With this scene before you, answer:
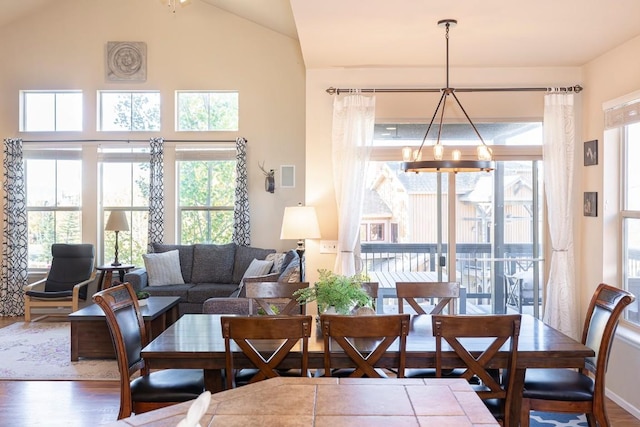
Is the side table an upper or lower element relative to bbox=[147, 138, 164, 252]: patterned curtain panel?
lower

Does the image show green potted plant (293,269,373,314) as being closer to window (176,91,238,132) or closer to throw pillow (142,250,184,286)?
throw pillow (142,250,184,286)

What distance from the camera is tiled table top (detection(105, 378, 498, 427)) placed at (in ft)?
5.24

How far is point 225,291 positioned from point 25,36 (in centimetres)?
458

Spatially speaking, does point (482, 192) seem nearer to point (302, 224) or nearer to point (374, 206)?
point (374, 206)

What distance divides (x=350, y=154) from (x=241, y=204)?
2693mm

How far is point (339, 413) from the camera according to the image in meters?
1.66

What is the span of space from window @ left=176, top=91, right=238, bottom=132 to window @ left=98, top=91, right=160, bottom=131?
1.12 ft

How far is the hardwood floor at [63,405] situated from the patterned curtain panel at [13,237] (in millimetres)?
3083

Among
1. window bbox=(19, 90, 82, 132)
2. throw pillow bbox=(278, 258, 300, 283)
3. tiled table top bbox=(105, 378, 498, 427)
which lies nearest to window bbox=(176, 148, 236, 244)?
window bbox=(19, 90, 82, 132)

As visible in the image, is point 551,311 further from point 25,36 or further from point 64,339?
point 25,36

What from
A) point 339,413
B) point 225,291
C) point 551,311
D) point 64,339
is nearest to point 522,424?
point 339,413

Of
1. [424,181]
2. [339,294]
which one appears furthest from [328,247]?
[339,294]

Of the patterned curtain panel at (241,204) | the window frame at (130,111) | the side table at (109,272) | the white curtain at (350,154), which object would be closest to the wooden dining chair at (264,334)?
the white curtain at (350,154)

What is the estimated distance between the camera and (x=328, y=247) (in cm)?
514
